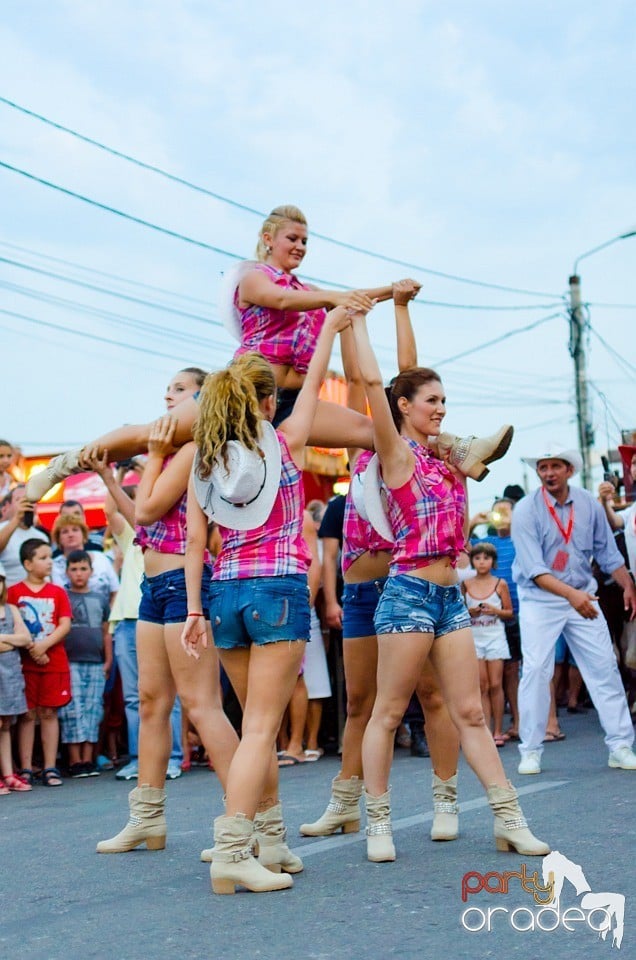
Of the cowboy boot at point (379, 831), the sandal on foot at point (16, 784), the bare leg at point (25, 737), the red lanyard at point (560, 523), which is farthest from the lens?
the bare leg at point (25, 737)

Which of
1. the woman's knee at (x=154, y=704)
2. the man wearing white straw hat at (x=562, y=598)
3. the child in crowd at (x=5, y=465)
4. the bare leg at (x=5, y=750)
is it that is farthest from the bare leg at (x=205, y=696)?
the child in crowd at (x=5, y=465)

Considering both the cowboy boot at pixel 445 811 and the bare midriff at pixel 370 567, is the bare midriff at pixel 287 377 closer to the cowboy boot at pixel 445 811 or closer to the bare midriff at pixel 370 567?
the bare midriff at pixel 370 567

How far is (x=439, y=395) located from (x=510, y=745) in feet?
18.9

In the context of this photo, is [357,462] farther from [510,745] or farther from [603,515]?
[510,745]

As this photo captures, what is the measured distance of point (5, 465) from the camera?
1059cm

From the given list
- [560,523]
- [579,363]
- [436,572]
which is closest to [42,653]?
[560,523]

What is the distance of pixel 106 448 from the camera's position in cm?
586

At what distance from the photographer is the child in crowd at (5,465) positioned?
1058 centimetres

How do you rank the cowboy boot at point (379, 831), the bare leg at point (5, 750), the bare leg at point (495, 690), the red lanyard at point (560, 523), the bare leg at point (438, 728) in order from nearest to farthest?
the cowboy boot at point (379, 831) → the bare leg at point (438, 728) → the red lanyard at point (560, 523) → the bare leg at point (5, 750) → the bare leg at point (495, 690)

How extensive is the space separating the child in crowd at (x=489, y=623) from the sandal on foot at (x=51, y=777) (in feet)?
11.4

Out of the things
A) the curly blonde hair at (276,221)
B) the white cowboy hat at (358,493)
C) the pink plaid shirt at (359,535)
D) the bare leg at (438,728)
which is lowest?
the bare leg at (438,728)

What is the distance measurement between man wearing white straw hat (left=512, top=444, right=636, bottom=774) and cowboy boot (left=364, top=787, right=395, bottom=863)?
3.15 m

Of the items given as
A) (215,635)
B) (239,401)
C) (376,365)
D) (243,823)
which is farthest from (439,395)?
(243,823)

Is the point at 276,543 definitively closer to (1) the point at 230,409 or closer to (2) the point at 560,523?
(1) the point at 230,409
